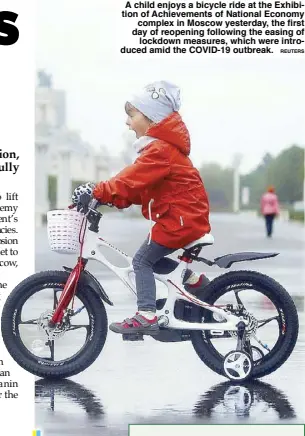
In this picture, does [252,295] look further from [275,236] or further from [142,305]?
[275,236]

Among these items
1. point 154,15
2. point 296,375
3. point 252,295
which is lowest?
point 296,375

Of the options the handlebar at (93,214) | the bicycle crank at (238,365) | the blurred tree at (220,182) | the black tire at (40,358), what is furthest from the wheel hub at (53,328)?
the blurred tree at (220,182)

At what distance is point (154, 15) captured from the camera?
9711 millimetres

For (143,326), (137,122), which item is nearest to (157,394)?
(143,326)

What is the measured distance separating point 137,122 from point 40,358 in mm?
1712

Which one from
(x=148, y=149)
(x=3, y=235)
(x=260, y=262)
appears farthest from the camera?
(x=260, y=262)

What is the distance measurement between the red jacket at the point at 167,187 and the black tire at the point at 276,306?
0.38 meters

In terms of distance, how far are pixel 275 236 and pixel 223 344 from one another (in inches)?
885

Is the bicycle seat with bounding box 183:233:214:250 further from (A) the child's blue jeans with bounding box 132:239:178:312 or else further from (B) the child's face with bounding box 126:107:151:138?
(B) the child's face with bounding box 126:107:151:138

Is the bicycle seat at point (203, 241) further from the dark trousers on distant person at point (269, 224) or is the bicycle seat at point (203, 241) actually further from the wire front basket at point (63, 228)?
the dark trousers on distant person at point (269, 224)

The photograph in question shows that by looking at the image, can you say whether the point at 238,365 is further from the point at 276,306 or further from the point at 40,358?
the point at 40,358

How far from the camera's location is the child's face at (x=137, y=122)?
8.61m

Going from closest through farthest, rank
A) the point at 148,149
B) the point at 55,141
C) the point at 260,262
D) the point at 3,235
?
the point at 148,149 < the point at 3,235 < the point at 260,262 < the point at 55,141

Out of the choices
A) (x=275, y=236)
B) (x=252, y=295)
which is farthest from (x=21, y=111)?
(x=275, y=236)
